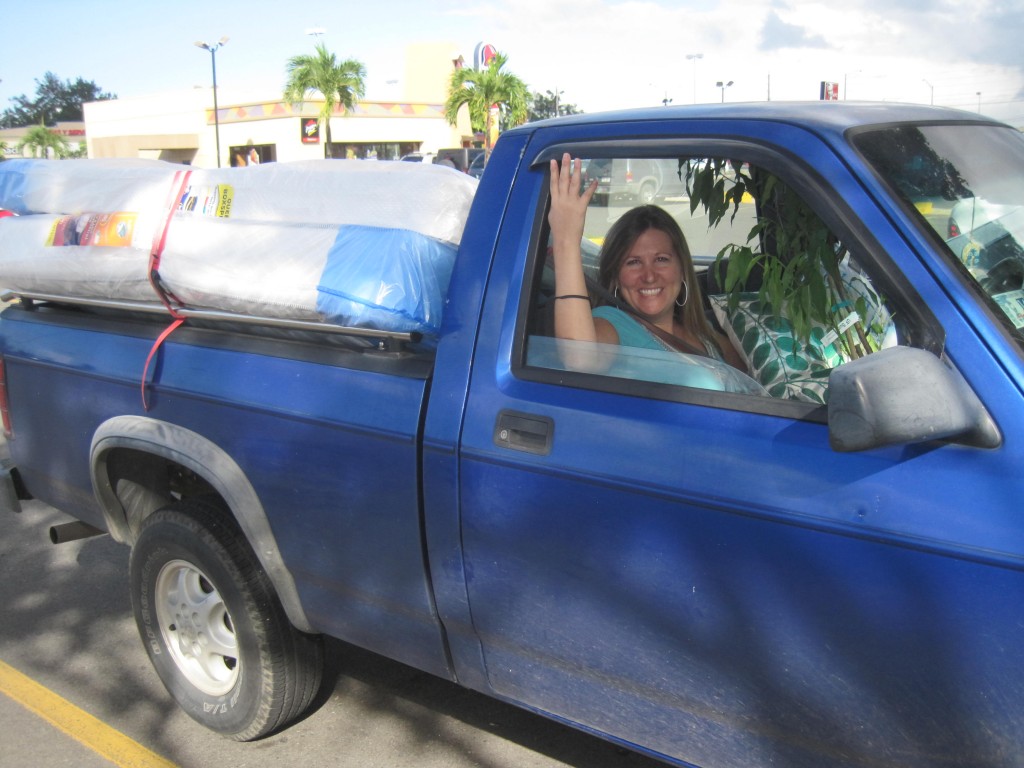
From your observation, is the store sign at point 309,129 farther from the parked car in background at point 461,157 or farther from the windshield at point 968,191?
the windshield at point 968,191

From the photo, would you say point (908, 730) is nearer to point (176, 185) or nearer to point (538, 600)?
point (538, 600)

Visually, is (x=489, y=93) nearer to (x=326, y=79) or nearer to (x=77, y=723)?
(x=326, y=79)

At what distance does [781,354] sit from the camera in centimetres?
254

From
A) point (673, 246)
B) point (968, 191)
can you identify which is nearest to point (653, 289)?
point (673, 246)

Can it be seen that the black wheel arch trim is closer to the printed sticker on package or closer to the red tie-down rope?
the red tie-down rope

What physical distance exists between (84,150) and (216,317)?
71.1m

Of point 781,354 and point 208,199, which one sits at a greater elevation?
point 208,199

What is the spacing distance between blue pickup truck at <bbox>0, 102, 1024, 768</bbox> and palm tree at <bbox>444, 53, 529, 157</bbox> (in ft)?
127

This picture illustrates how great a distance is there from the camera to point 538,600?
89.1 inches

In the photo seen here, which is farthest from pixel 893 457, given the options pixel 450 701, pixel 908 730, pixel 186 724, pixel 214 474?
pixel 186 724

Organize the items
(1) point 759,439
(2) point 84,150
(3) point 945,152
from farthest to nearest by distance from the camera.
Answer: (2) point 84,150, (3) point 945,152, (1) point 759,439

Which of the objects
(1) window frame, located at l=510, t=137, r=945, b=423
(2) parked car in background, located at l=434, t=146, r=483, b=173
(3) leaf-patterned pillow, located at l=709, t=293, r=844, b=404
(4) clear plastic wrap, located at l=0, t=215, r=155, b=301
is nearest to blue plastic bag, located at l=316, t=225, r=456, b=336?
(1) window frame, located at l=510, t=137, r=945, b=423

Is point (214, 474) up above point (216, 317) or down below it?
below

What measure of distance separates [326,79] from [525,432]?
46.1 m
